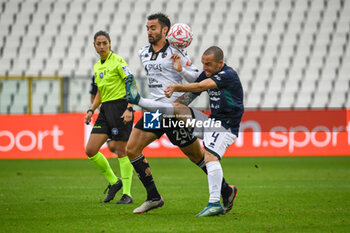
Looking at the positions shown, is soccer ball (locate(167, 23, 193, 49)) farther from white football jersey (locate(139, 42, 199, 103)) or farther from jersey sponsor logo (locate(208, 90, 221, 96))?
jersey sponsor logo (locate(208, 90, 221, 96))

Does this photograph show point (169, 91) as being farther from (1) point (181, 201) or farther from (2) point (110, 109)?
(1) point (181, 201)

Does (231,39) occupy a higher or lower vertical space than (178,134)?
higher

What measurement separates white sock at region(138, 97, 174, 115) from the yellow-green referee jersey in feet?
3.75

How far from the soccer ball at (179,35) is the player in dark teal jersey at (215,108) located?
0.78ft

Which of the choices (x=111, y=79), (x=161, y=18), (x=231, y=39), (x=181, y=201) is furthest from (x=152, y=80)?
(x=231, y=39)

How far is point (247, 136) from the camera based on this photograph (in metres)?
15.5

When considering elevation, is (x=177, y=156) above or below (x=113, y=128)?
below

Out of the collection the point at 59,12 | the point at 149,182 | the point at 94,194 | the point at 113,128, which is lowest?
the point at 94,194

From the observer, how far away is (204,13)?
22359 mm

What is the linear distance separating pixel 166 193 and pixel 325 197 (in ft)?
7.35

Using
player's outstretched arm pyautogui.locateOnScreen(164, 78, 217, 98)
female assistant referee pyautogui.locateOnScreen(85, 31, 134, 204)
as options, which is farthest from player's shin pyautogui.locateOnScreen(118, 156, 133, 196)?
player's outstretched arm pyautogui.locateOnScreen(164, 78, 217, 98)

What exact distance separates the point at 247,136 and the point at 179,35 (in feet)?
31.1

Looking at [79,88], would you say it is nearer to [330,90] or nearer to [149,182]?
[330,90]

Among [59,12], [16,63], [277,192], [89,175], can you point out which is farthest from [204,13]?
[277,192]
